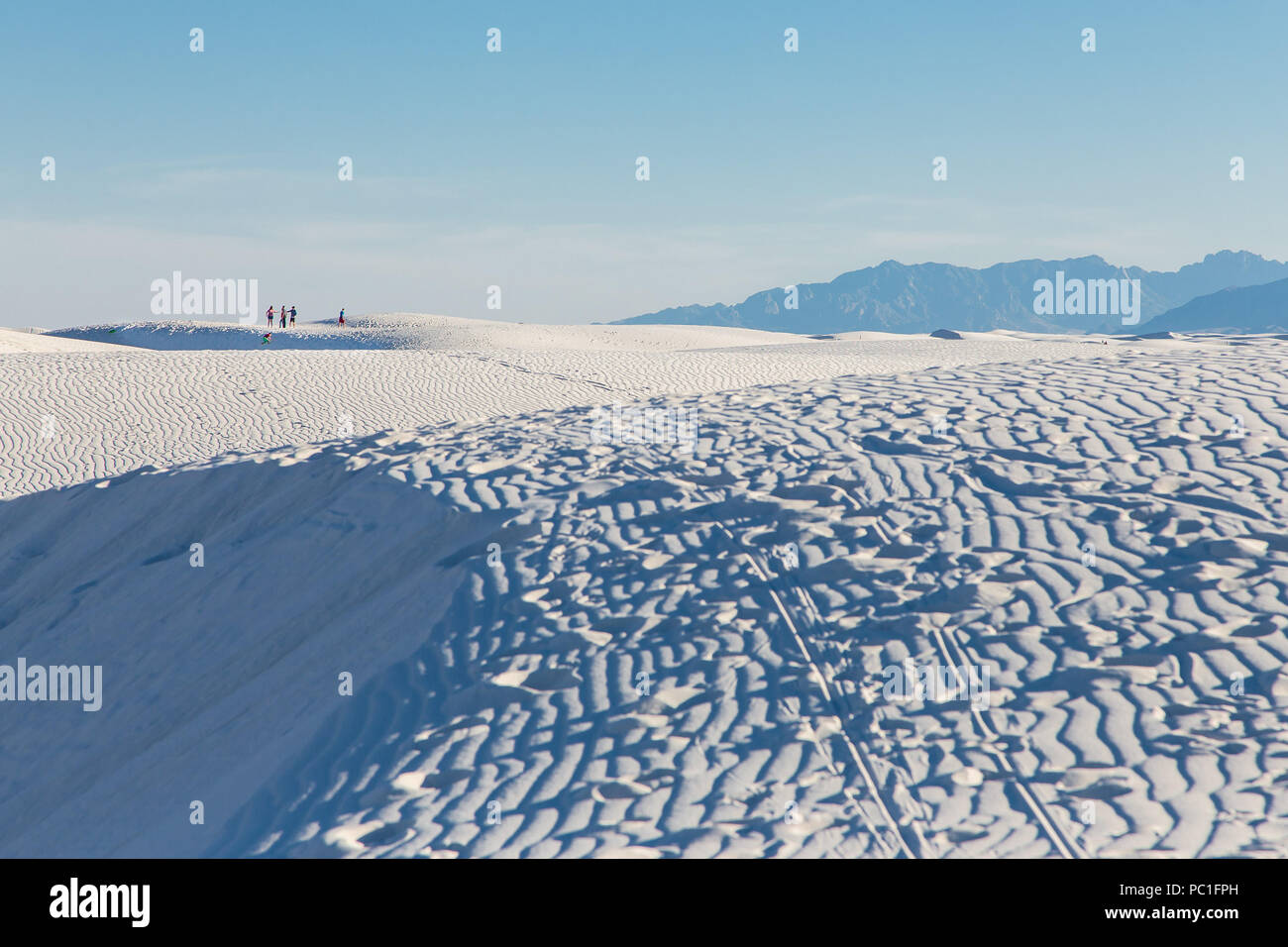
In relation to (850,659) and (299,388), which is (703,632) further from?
(299,388)

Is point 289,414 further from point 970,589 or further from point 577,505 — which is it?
point 970,589

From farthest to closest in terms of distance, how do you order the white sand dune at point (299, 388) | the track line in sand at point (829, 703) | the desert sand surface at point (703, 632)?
the white sand dune at point (299, 388), the desert sand surface at point (703, 632), the track line in sand at point (829, 703)

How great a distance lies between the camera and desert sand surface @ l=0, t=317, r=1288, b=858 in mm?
5047

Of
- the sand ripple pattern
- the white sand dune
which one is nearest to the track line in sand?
the sand ripple pattern

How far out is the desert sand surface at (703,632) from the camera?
16.6 ft

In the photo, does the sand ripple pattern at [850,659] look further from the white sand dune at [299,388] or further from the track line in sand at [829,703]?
the white sand dune at [299,388]

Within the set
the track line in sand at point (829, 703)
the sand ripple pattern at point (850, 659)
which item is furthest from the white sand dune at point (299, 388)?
the track line in sand at point (829, 703)

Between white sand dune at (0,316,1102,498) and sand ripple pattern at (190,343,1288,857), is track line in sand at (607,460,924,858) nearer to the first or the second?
sand ripple pattern at (190,343,1288,857)

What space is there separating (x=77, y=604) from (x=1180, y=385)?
1100 centimetres

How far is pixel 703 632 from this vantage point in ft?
22.1

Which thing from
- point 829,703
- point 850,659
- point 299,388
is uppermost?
point 299,388

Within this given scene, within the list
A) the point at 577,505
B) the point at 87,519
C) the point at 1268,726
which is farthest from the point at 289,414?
the point at 1268,726

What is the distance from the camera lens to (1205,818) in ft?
15.3

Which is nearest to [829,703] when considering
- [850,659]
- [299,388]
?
[850,659]
